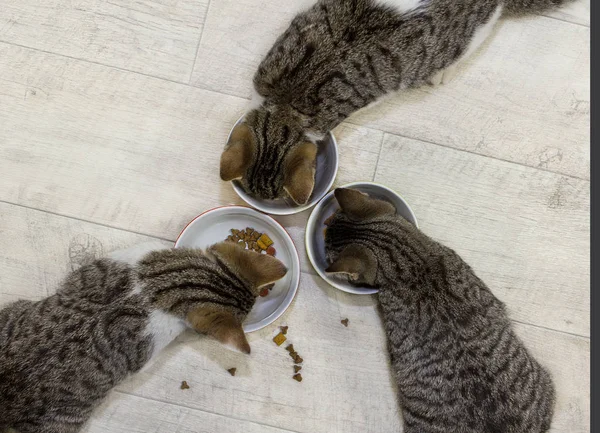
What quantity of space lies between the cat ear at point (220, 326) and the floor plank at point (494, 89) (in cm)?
115

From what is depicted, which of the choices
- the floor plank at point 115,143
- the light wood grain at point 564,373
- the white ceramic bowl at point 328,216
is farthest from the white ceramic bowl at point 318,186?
the light wood grain at point 564,373

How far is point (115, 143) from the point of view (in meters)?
2.39

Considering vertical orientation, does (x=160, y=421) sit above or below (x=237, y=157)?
below

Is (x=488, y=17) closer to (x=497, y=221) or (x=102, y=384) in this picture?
(x=497, y=221)

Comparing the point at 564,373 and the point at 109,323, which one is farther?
the point at 564,373

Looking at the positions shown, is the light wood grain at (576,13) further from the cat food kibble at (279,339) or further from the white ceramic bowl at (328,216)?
the cat food kibble at (279,339)

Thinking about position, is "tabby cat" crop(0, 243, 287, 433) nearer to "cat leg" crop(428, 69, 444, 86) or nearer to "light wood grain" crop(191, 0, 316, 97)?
"light wood grain" crop(191, 0, 316, 97)

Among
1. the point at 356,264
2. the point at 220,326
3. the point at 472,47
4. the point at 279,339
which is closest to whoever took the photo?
the point at 220,326

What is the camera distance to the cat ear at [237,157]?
1.94m

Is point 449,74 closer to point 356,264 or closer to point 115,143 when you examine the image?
point 356,264

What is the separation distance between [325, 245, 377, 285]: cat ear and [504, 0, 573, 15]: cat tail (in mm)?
1438

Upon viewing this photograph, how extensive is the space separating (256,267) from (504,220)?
137 cm

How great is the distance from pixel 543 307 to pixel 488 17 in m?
1.48

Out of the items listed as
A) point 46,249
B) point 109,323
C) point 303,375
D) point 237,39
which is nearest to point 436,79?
point 237,39
